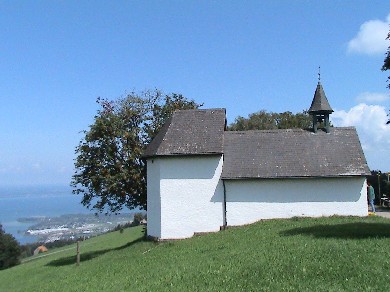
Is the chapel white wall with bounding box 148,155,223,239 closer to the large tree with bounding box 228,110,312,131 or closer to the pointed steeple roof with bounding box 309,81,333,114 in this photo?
the pointed steeple roof with bounding box 309,81,333,114

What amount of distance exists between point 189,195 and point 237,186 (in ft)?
9.13

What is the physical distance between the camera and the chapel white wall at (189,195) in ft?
81.0

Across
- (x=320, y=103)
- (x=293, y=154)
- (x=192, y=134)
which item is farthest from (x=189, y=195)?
(x=320, y=103)

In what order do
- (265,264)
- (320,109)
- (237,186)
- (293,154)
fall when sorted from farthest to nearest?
(320,109)
(293,154)
(237,186)
(265,264)

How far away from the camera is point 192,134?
25.9 meters

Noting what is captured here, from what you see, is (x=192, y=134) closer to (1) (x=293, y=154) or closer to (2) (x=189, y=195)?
(2) (x=189, y=195)

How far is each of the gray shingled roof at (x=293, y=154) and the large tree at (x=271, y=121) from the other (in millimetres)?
24561

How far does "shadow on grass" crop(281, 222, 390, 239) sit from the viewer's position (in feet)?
54.5

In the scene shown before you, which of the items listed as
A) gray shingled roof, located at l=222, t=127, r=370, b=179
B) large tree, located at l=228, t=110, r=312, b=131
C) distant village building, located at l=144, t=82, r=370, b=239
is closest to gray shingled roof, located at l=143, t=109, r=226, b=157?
distant village building, located at l=144, t=82, r=370, b=239

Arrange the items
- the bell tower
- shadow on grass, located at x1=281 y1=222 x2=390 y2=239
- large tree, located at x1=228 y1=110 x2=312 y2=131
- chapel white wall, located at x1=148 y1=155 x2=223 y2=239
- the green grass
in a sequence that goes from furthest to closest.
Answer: large tree, located at x1=228 y1=110 x2=312 y2=131 < the bell tower < chapel white wall, located at x1=148 y1=155 x2=223 y2=239 < shadow on grass, located at x1=281 y1=222 x2=390 y2=239 < the green grass

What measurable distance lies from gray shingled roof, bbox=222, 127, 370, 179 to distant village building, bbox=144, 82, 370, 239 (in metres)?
0.06

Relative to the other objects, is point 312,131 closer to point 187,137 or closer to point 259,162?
point 259,162

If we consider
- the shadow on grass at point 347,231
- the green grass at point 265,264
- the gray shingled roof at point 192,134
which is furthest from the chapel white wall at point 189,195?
the shadow on grass at point 347,231

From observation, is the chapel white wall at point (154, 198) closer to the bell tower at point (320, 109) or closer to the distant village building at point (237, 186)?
the distant village building at point (237, 186)
